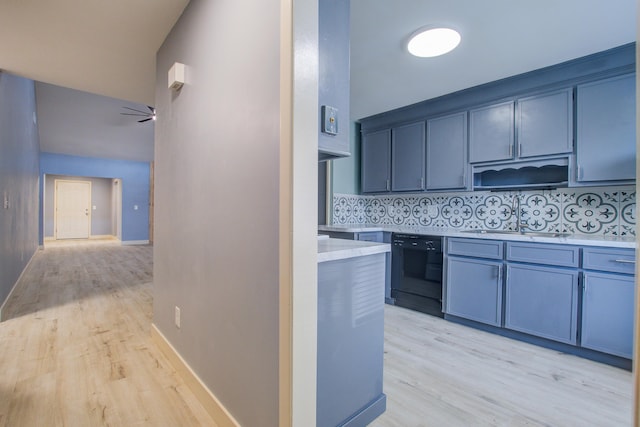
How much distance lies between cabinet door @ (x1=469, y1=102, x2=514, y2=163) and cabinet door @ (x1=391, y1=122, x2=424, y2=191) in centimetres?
58

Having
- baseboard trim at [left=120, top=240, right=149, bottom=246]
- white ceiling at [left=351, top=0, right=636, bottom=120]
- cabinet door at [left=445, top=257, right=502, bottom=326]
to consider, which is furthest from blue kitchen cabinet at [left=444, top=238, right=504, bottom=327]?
baseboard trim at [left=120, top=240, right=149, bottom=246]

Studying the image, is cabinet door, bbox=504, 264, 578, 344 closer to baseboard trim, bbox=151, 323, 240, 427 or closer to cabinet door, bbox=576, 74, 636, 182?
cabinet door, bbox=576, 74, 636, 182

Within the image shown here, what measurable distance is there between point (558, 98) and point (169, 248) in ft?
11.1

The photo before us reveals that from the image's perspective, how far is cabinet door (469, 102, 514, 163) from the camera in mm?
2881

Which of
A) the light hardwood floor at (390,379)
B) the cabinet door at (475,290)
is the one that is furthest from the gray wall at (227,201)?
the cabinet door at (475,290)

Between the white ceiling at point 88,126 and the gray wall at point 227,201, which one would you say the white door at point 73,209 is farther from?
the gray wall at point 227,201

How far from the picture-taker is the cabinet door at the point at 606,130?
228 cm

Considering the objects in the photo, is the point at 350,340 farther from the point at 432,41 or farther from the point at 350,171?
the point at 350,171

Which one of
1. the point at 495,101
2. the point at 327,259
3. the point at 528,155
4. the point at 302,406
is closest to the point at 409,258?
the point at 528,155

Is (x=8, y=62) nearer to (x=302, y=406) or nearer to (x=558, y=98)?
(x=302, y=406)

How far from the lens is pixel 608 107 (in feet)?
7.73

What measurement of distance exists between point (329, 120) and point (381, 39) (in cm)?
132

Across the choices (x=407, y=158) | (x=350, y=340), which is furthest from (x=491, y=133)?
(x=350, y=340)

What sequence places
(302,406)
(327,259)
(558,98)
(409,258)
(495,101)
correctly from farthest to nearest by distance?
(409,258), (495,101), (558,98), (327,259), (302,406)
